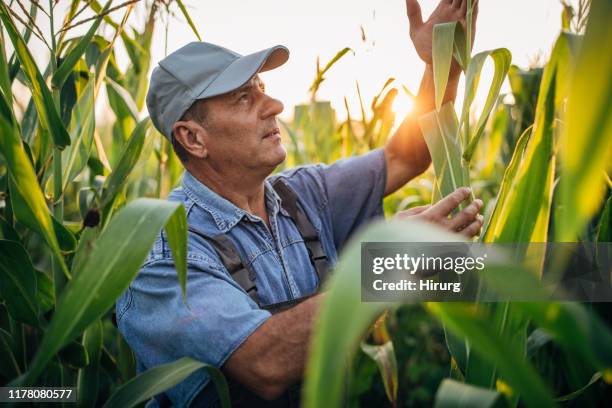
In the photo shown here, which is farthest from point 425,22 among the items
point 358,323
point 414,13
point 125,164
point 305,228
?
point 358,323

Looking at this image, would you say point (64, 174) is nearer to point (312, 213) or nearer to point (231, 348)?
point (231, 348)

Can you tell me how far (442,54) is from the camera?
0.79 meters

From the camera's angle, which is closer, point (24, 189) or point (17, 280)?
point (24, 189)

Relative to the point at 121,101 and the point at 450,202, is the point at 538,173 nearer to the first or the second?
the point at 450,202

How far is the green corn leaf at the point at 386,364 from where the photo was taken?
1202 millimetres

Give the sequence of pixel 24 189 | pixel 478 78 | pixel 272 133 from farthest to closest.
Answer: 1. pixel 272 133
2. pixel 478 78
3. pixel 24 189

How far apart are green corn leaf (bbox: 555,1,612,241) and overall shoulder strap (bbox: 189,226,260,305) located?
82 cm

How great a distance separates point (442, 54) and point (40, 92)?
654mm

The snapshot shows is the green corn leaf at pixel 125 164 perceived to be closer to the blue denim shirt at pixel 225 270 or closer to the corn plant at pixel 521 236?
the blue denim shirt at pixel 225 270

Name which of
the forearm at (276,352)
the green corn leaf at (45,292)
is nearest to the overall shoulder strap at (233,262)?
the forearm at (276,352)

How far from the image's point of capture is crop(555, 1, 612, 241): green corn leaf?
0.34 metres

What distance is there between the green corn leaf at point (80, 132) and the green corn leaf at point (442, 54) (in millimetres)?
644

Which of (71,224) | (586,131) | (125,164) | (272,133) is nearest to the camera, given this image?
(586,131)

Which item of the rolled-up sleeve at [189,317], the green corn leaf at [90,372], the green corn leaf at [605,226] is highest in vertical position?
the green corn leaf at [605,226]
